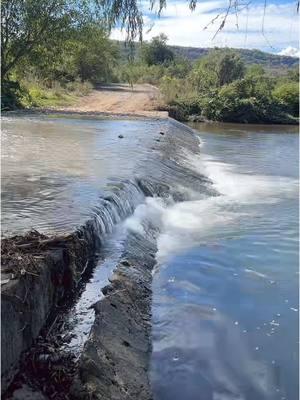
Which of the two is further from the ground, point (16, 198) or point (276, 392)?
point (16, 198)

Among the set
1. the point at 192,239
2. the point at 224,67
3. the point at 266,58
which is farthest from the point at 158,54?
the point at 192,239

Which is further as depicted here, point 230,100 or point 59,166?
point 230,100

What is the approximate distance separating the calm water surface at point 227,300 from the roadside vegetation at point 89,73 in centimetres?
243

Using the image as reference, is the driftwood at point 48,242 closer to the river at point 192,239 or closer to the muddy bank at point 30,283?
the muddy bank at point 30,283

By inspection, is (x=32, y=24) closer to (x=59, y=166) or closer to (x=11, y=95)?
(x=11, y=95)

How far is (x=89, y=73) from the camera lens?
48.8 meters

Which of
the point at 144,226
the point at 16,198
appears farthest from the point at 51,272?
the point at 144,226

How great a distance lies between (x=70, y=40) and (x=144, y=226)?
18315 millimetres

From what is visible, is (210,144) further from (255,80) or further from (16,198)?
(255,80)

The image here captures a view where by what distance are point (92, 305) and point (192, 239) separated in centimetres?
384

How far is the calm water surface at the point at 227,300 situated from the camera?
484cm

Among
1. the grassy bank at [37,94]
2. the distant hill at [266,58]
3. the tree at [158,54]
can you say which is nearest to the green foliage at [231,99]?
the distant hill at [266,58]

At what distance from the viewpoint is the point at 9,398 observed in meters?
3.55

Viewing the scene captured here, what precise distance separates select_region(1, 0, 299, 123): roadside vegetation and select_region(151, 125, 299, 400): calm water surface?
95.6 inches
